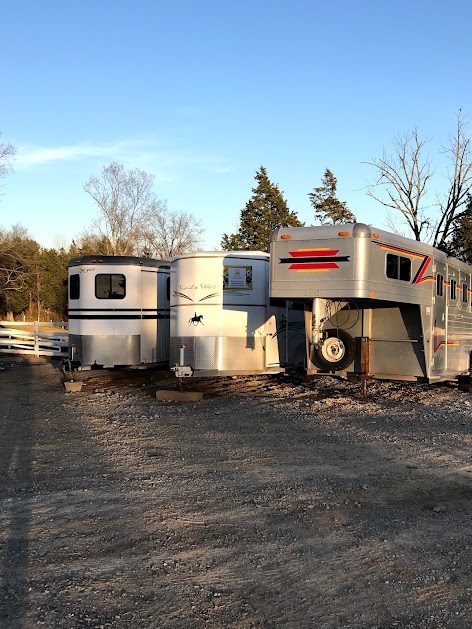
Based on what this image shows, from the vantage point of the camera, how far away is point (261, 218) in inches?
1722

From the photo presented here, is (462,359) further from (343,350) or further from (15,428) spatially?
(15,428)

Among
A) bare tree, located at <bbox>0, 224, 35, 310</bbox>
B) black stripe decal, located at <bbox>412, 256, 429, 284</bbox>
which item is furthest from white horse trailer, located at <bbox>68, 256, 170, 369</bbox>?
bare tree, located at <bbox>0, 224, 35, 310</bbox>

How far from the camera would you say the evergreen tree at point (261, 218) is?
141 feet

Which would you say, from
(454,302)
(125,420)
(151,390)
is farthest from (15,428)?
(454,302)

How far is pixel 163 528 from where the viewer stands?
511cm

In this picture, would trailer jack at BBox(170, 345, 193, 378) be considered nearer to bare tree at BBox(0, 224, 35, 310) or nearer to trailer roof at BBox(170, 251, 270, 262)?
trailer roof at BBox(170, 251, 270, 262)

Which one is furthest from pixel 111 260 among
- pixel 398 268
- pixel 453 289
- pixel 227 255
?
pixel 453 289

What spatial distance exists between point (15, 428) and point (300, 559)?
6.22 m

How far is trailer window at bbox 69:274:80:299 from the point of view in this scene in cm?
1497

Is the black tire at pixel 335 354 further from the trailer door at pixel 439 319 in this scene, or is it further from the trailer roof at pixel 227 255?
the trailer roof at pixel 227 255

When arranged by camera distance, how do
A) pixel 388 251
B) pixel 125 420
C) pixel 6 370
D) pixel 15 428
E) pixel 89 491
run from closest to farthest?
1. pixel 89 491
2. pixel 15 428
3. pixel 125 420
4. pixel 388 251
5. pixel 6 370

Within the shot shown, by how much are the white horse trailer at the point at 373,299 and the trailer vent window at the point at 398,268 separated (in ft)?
0.06

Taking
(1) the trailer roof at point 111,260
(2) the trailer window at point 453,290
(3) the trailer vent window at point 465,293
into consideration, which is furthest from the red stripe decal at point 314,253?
(1) the trailer roof at point 111,260

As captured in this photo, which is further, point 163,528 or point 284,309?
point 284,309
